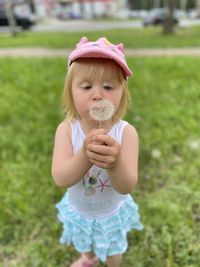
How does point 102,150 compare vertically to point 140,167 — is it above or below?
above

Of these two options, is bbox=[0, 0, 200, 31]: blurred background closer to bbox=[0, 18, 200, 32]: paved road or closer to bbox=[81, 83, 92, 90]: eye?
bbox=[0, 18, 200, 32]: paved road

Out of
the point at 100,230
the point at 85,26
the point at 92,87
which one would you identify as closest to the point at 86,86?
the point at 92,87

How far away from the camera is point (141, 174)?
2.71 meters

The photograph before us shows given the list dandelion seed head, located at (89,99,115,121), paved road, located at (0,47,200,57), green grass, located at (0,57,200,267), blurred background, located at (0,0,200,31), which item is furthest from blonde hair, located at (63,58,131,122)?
blurred background, located at (0,0,200,31)

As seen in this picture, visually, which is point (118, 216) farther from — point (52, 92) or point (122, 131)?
point (52, 92)

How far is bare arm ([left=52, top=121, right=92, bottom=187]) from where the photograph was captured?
1.25 metres

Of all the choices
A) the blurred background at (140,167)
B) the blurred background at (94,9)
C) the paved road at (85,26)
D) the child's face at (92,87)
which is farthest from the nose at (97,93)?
the blurred background at (94,9)

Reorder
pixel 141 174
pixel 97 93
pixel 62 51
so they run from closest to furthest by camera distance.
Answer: pixel 97 93
pixel 141 174
pixel 62 51

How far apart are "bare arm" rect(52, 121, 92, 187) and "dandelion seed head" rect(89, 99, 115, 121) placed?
4.8 inches

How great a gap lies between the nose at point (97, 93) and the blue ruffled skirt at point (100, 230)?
2.08 feet

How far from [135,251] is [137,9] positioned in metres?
54.9

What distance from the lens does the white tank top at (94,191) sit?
57.1 inches

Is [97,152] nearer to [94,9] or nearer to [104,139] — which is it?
[104,139]

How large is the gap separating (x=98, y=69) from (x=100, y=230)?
2.50 ft
